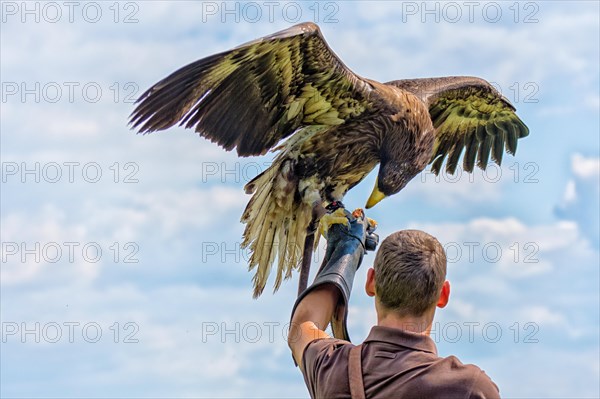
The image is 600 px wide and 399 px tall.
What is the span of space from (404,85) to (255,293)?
1.92 meters

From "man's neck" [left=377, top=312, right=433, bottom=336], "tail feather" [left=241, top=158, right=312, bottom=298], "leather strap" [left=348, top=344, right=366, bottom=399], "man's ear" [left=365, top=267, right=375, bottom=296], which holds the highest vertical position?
"tail feather" [left=241, top=158, right=312, bottom=298]

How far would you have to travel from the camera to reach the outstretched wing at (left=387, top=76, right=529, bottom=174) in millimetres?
7250

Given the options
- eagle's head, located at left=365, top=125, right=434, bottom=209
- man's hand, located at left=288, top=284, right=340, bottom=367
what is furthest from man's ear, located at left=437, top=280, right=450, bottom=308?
eagle's head, located at left=365, top=125, right=434, bottom=209

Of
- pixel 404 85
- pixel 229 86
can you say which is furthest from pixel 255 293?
pixel 404 85

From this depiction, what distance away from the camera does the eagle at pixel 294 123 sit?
5316 mm

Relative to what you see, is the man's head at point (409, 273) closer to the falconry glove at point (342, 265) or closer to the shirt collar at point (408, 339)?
the shirt collar at point (408, 339)

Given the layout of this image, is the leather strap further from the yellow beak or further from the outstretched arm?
the yellow beak

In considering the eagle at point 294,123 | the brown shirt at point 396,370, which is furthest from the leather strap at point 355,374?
the eagle at point 294,123

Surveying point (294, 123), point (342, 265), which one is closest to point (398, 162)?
point (294, 123)

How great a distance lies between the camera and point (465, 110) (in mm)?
7457

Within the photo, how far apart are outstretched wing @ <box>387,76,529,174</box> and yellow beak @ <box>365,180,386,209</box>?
0.98 m

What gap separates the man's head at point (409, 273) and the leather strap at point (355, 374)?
0.48 ft

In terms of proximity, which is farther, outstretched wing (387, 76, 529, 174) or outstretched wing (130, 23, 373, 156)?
outstretched wing (387, 76, 529, 174)

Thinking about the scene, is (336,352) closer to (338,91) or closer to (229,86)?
(229,86)
